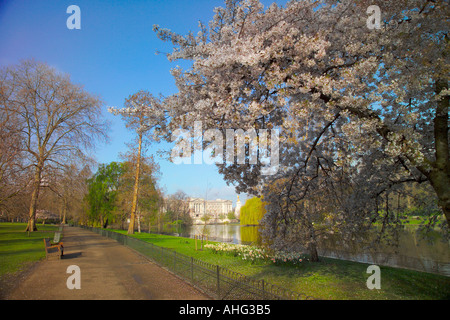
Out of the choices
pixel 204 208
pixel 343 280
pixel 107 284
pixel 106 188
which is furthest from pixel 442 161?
pixel 106 188

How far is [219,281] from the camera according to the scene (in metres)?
6.55

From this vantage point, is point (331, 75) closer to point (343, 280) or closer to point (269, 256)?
point (343, 280)

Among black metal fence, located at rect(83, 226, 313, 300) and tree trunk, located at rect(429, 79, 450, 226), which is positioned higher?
tree trunk, located at rect(429, 79, 450, 226)

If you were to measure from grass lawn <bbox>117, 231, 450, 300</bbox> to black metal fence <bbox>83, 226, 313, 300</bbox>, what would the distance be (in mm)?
992

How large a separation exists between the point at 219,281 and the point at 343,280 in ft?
16.0

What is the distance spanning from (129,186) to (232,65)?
31120mm

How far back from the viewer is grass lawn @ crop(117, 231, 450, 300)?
7422 mm

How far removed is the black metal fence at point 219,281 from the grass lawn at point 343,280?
99 cm

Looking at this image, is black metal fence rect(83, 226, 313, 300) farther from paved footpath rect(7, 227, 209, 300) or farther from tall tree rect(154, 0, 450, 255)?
tall tree rect(154, 0, 450, 255)

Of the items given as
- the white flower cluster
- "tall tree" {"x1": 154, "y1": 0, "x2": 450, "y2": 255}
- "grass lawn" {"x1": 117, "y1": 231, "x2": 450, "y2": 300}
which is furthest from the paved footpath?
the white flower cluster

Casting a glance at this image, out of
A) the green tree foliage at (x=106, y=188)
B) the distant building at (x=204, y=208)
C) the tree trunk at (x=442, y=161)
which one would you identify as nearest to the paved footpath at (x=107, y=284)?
the tree trunk at (x=442, y=161)

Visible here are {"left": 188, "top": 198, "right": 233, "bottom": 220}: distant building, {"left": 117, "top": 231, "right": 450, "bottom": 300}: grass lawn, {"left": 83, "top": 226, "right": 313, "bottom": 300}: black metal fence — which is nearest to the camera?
{"left": 83, "top": 226, "right": 313, "bottom": 300}: black metal fence
